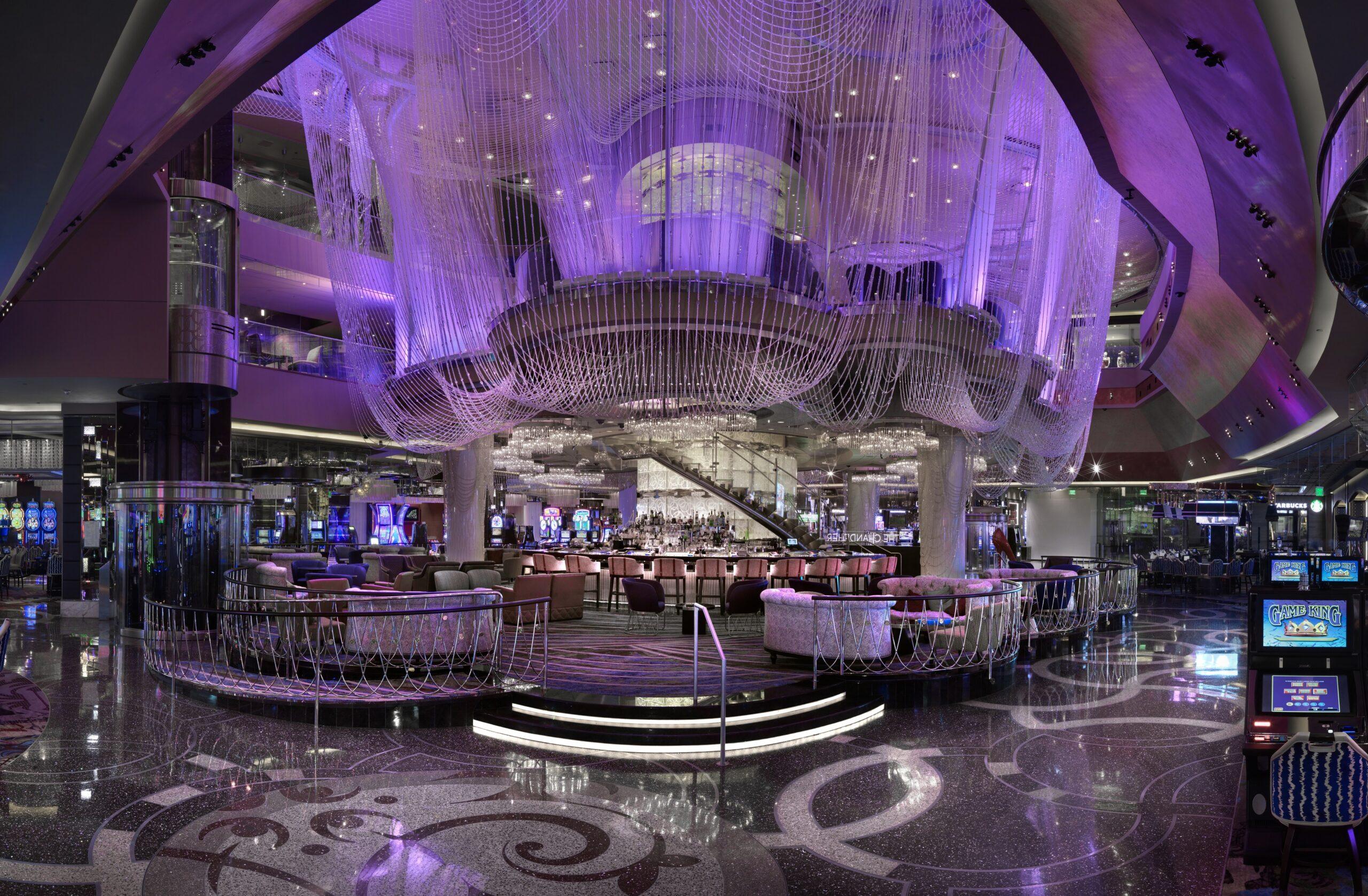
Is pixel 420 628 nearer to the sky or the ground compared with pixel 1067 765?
nearer to the sky

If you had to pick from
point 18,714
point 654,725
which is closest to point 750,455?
point 654,725

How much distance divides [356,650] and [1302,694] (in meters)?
7.27

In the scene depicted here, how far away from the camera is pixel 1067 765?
6.27 m

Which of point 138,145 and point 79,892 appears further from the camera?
point 138,145

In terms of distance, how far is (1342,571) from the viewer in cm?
1159

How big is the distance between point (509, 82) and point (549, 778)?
858 centimetres

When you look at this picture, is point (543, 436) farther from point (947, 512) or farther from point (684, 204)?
point (684, 204)

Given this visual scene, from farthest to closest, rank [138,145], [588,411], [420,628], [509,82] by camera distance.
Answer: [588,411]
[509,82]
[420,628]
[138,145]

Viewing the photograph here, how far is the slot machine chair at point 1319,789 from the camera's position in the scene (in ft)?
13.3

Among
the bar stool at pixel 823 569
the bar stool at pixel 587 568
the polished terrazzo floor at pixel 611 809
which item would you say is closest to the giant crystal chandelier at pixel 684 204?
the bar stool at pixel 823 569

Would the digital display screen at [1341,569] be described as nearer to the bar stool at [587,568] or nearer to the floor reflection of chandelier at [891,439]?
the floor reflection of chandelier at [891,439]

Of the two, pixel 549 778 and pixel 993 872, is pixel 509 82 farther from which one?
pixel 993 872

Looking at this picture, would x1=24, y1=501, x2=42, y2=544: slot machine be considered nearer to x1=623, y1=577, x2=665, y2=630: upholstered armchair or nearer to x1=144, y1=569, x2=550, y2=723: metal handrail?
x1=144, y1=569, x2=550, y2=723: metal handrail

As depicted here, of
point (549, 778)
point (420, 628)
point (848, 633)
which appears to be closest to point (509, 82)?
point (420, 628)
